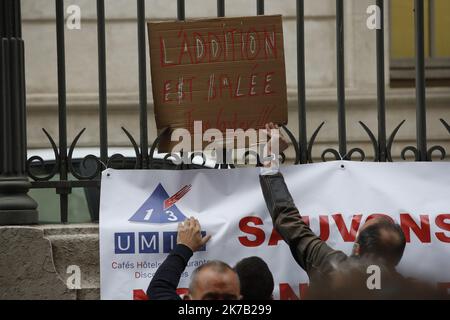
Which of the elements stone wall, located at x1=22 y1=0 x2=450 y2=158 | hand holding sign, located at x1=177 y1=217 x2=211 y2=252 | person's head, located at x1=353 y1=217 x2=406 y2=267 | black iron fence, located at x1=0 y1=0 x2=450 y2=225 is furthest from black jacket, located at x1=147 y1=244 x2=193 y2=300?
stone wall, located at x1=22 y1=0 x2=450 y2=158

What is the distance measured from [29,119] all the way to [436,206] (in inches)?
318

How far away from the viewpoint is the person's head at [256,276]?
19.1 ft

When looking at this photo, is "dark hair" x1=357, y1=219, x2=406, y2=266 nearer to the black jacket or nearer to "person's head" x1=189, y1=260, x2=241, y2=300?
"person's head" x1=189, y1=260, x2=241, y2=300

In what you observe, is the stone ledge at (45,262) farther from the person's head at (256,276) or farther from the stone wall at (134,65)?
the stone wall at (134,65)

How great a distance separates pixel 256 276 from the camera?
5.89 metres

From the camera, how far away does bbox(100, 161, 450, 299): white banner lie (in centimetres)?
586

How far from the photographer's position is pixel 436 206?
608 centimetres

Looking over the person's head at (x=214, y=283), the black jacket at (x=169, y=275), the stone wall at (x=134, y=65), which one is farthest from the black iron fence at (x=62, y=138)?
the stone wall at (x=134, y=65)

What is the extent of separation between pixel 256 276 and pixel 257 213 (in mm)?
338

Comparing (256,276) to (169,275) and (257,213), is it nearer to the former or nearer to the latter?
(257,213)

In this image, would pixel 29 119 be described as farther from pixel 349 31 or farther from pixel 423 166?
pixel 423 166

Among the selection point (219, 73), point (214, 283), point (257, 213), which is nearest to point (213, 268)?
point (214, 283)
